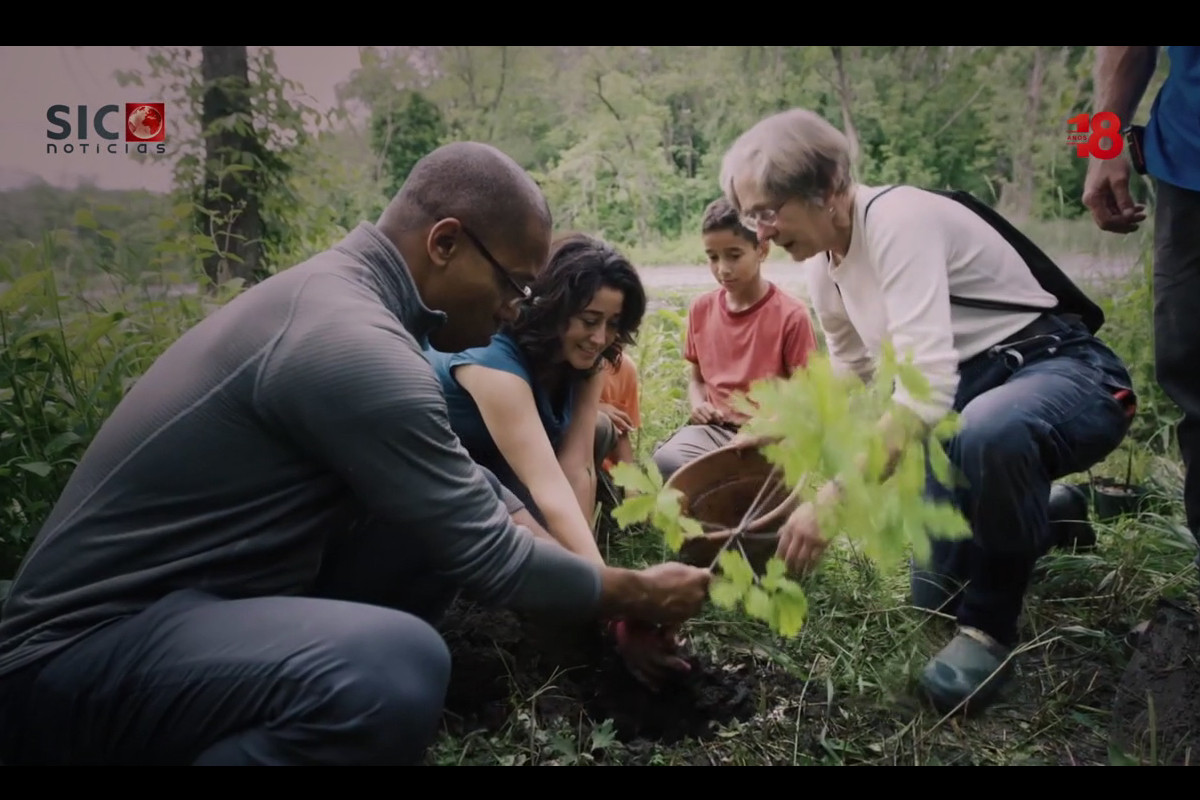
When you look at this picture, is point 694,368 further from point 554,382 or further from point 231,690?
point 231,690

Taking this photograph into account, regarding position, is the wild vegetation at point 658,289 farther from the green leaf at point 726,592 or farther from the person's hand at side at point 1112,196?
the person's hand at side at point 1112,196

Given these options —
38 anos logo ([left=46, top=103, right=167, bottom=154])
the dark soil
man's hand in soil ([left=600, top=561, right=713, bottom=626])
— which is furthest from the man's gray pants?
the dark soil

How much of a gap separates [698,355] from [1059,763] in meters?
1.57

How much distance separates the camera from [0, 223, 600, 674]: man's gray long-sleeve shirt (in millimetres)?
1244

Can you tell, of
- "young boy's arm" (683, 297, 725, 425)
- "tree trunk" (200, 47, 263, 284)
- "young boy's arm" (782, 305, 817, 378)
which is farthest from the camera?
"young boy's arm" (683, 297, 725, 425)

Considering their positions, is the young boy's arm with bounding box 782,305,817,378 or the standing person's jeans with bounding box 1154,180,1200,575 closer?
the standing person's jeans with bounding box 1154,180,1200,575

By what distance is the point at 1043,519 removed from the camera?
5.74 ft

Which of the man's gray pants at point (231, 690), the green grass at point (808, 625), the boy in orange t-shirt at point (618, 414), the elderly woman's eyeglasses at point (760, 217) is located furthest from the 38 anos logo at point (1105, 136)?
the man's gray pants at point (231, 690)

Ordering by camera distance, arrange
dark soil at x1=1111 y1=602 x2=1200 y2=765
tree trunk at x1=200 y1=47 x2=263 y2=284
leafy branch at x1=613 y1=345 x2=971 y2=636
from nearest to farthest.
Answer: leafy branch at x1=613 y1=345 x2=971 y2=636 < dark soil at x1=1111 y1=602 x2=1200 y2=765 < tree trunk at x1=200 y1=47 x2=263 y2=284

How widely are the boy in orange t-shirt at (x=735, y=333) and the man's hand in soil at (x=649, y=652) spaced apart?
0.88 metres

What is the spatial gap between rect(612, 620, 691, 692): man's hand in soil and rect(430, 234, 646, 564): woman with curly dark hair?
0.58 feet

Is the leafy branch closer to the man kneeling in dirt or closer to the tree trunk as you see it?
the man kneeling in dirt

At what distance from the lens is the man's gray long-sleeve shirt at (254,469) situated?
124 cm

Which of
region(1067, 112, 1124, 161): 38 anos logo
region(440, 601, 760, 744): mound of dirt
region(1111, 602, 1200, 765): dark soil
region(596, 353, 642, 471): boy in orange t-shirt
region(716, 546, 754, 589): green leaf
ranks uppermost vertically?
region(1067, 112, 1124, 161): 38 anos logo
